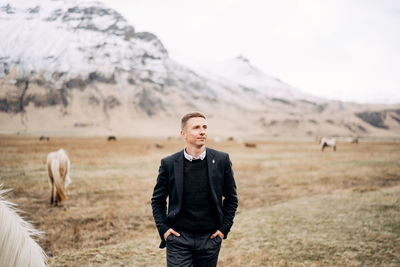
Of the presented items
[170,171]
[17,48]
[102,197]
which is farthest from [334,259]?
[17,48]

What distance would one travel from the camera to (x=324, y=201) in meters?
9.70

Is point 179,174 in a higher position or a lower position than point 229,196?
higher

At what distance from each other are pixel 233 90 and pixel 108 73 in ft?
280

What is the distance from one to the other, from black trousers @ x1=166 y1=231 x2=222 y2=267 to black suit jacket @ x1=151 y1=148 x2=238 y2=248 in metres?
0.14

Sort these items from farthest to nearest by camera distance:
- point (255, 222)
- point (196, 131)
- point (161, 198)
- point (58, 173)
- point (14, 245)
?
point (58, 173), point (255, 222), point (161, 198), point (196, 131), point (14, 245)

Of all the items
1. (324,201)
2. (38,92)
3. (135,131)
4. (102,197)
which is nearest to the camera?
(324,201)

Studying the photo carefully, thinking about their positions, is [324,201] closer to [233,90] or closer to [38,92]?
[38,92]

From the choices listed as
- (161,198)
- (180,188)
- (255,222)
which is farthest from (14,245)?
(255,222)

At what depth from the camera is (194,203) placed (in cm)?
272

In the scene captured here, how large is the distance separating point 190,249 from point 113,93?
466 feet

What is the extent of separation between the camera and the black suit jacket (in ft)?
8.89

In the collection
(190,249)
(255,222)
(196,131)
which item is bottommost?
(255,222)

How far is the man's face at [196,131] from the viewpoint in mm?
2633

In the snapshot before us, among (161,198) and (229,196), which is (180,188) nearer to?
(161,198)
